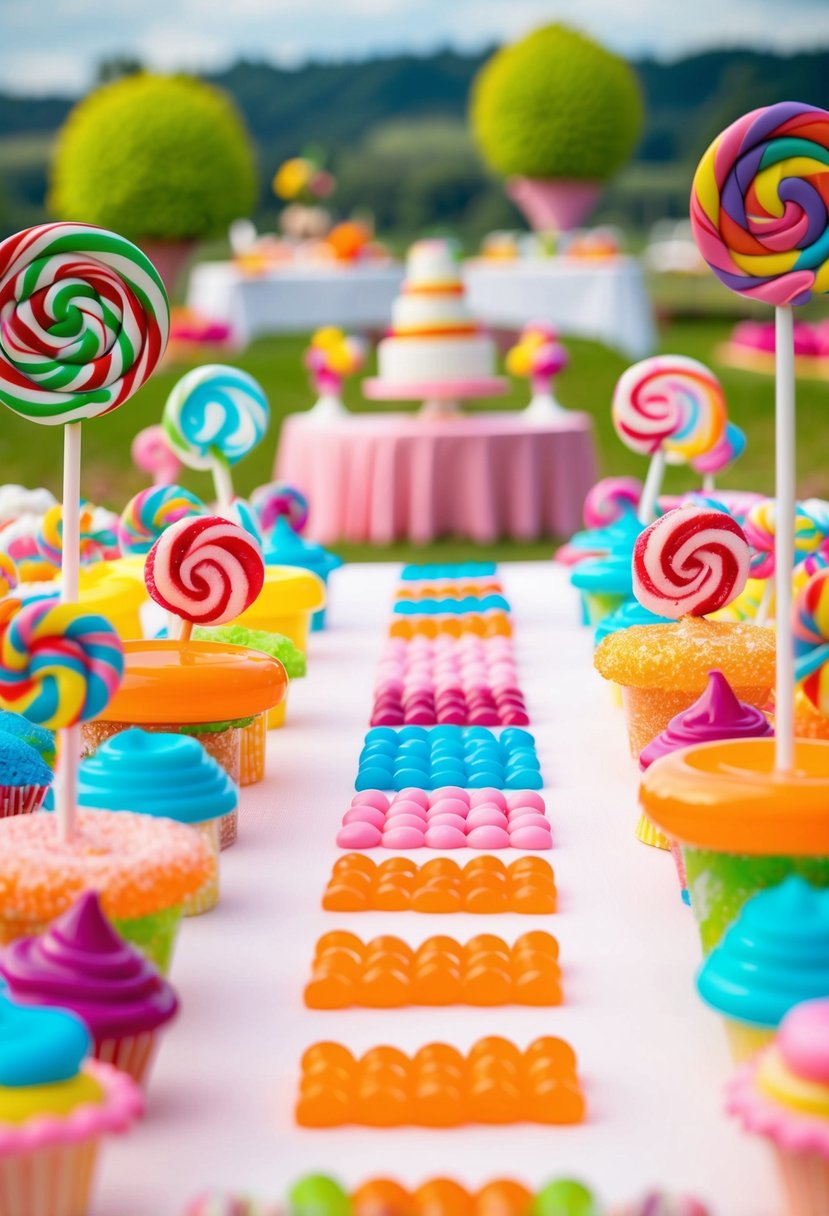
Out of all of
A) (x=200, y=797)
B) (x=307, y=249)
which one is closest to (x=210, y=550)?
(x=200, y=797)

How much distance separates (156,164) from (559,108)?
3.42m

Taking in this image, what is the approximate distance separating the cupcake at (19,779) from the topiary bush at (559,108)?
11944 mm

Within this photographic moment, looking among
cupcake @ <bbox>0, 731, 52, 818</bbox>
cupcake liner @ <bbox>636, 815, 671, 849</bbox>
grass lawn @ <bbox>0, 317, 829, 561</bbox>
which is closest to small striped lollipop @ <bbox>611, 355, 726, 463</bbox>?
cupcake liner @ <bbox>636, 815, 671, 849</bbox>

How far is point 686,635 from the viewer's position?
7.80ft

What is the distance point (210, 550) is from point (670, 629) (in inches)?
27.9

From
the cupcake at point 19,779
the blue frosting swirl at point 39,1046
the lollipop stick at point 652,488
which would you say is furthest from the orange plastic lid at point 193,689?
the lollipop stick at point 652,488

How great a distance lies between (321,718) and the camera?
9.61ft

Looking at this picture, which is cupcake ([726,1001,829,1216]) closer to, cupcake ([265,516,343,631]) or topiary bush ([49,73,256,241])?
cupcake ([265,516,343,631])

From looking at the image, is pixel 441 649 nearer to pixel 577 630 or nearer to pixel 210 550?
pixel 577 630

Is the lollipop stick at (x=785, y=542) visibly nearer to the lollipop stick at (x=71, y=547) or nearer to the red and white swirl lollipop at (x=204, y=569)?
the lollipop stick at (x=71, y=547)

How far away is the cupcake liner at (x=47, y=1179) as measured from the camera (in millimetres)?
1229

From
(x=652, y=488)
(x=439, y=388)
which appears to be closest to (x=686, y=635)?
(x=652, y=488)

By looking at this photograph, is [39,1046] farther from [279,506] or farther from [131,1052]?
[279,506]

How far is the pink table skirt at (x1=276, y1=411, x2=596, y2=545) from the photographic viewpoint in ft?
25.8
